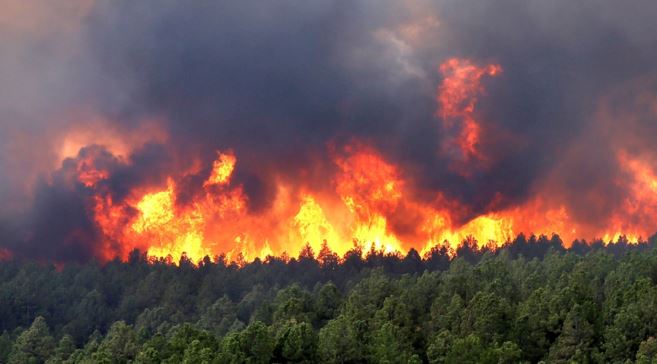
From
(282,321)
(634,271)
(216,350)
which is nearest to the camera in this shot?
(216,350)

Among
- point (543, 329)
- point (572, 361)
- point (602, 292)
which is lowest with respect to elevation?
point (572, 361)

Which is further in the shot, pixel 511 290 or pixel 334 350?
pixel 511 290

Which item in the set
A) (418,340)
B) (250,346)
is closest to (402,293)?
(418,340)

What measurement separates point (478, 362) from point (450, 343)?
8.43 meters

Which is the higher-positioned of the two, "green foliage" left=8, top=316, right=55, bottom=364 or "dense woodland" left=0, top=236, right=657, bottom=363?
"green foliage" left=8, top=316, right=55, bottom=364

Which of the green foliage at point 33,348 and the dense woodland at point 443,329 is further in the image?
the green foliage at point 33,348

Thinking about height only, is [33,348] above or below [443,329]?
above

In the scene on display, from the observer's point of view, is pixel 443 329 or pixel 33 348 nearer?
pixel 443 329

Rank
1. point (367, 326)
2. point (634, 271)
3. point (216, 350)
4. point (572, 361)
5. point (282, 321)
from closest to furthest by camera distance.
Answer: point (572, 361) → point (216, 350) → point (367, 326) → point (282, 321) → point (634, 271)

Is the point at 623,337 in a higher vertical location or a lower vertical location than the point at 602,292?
lower

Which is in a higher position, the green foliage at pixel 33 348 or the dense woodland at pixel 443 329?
the green foliage at pixel 33 348

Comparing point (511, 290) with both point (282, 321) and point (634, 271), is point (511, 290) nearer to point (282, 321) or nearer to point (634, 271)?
point (634, 271)

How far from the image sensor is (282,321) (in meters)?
137

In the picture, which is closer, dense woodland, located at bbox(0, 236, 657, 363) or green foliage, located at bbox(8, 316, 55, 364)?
dense woodland, located at bbox(0, 236, 657, 363)
